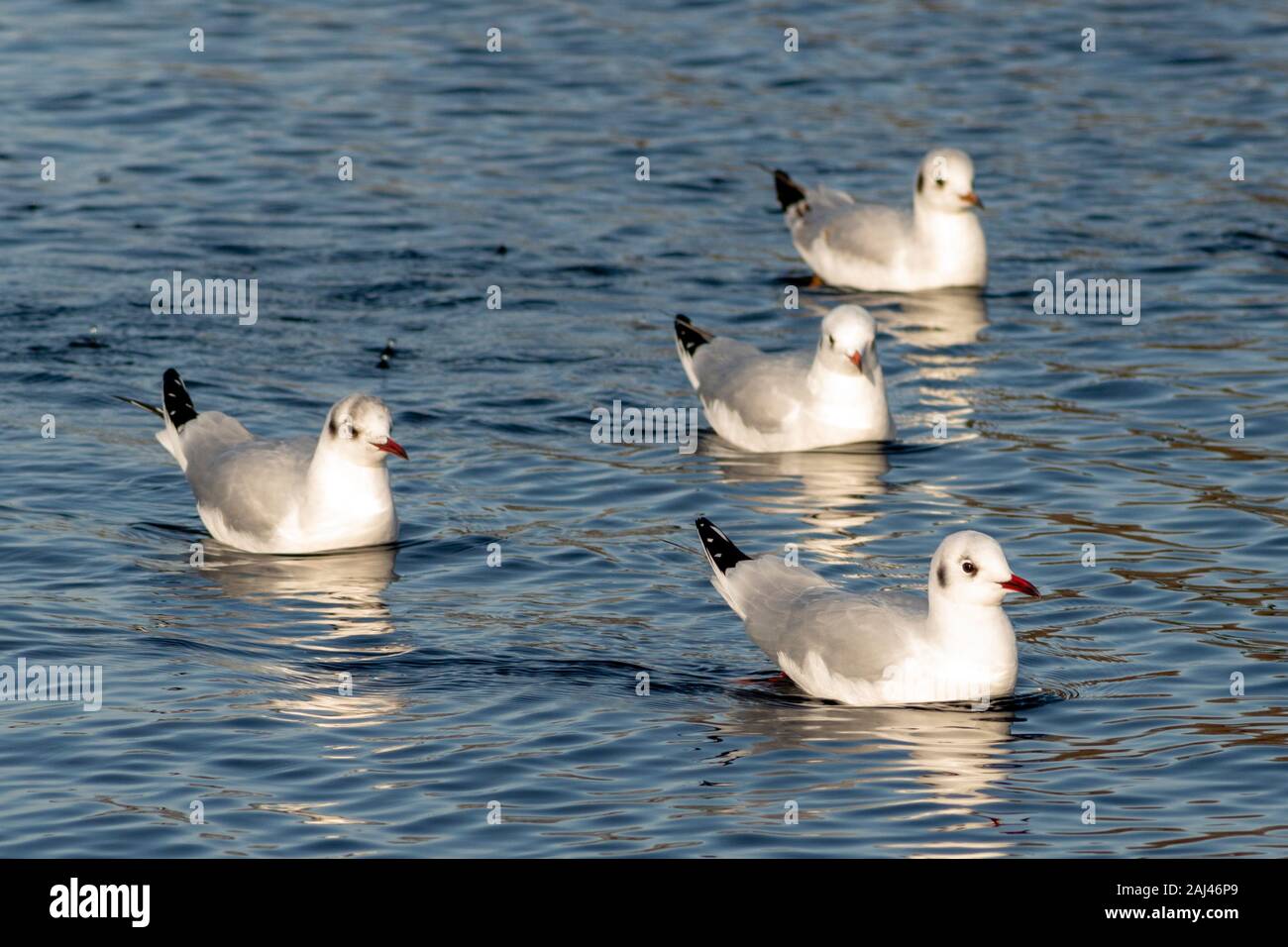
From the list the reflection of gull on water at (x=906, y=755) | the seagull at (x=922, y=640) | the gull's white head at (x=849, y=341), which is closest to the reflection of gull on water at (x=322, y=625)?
the reflection of gull on water at (x=906, y=755)

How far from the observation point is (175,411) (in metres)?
15.7

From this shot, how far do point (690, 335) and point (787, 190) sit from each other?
4.59 meters

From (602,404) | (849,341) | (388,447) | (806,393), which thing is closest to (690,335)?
(602,404)

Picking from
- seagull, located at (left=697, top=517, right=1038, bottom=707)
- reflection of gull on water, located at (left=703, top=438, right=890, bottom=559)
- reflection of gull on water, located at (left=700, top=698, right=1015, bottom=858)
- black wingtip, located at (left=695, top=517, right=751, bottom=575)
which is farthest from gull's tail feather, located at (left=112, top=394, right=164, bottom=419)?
reflection of gull on water, located at (left=700, top=698, right=1015, bottom=858)

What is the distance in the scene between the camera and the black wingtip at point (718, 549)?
41.8 feet

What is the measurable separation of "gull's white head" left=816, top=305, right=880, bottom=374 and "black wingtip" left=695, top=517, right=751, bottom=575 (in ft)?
12.3

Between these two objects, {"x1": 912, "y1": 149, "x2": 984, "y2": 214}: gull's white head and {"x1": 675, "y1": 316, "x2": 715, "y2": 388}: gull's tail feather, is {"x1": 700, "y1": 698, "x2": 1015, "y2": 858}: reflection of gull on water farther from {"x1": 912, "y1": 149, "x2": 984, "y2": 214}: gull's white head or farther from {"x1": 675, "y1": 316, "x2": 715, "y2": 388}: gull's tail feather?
{"x1": 912, "y1": 149, "x2": 984, "y2": 214}: gull's white head

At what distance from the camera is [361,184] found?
2328 centimetres

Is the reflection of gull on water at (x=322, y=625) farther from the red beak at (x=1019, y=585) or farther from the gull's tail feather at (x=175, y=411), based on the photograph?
the red beak at (x=1019, y=585)

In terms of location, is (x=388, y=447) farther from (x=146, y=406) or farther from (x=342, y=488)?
(x=146, y=406)

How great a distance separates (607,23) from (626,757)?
19.3 meters

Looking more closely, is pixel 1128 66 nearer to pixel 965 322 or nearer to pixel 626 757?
pixel 965 322

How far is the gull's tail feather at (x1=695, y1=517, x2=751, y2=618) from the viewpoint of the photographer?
1270cm
